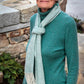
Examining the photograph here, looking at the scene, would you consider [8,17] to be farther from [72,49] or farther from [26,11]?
[72,49]

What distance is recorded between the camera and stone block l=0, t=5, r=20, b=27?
2.73m

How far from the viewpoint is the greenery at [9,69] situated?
2.77m

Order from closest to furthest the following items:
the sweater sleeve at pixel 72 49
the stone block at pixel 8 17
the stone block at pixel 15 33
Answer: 1. the sweater sleeve at pixel 72 49
2. the stone block at pixel 8 17
3. the stone block at pixel 15 33

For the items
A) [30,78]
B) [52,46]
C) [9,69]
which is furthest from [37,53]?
[9,69]

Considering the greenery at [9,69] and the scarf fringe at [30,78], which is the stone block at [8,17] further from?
the scarf fringe at [30,78]

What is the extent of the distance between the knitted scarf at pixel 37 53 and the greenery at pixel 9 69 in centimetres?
144

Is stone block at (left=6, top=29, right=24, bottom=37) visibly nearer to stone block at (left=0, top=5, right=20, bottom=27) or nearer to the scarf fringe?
stone block at (left=0, top=5, right=20, bottom=27)

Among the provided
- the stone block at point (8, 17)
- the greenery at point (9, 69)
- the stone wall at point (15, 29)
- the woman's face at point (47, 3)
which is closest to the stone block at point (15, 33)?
the stone wall at point (15, 29)

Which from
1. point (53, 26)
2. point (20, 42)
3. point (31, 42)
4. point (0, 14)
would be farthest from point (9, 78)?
point (53, 26)

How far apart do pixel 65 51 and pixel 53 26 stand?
0.64 feet

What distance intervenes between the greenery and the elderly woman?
150cm

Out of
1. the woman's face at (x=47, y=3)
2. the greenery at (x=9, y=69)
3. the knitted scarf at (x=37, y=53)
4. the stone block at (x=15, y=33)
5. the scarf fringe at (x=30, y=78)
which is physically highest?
the woman's face at (x=47, y=3)

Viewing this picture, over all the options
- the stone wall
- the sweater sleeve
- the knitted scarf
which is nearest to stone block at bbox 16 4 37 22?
the stone wall

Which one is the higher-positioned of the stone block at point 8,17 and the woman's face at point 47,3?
the woman's face at point 47,3
